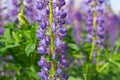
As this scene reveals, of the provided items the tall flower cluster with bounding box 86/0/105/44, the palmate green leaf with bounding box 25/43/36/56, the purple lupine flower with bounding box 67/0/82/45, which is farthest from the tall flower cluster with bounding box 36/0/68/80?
the purple lupine flower with bounding box 67/0/82/45

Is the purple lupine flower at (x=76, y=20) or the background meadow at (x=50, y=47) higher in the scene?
the background meadow at (x=50, y=47)

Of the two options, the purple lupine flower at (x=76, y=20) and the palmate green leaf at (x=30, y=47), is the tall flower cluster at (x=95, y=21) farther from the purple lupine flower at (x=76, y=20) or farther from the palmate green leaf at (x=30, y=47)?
the purple lupine flower at (x=76, y=20)

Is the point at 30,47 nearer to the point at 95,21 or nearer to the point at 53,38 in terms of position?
the point at 53,38

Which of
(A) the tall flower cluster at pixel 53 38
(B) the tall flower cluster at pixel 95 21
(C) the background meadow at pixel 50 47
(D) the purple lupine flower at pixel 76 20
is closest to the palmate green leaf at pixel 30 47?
(C) the background meadow at pixel 50 47

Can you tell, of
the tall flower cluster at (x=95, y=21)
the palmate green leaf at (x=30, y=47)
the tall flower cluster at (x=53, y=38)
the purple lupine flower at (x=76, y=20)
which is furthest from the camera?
the purple lupine flower at (x=76, y=20)

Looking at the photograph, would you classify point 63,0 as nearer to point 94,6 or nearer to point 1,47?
point 1,47

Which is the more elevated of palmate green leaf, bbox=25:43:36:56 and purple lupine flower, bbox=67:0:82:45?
palmate green leaf, bbox=25:43:36:56

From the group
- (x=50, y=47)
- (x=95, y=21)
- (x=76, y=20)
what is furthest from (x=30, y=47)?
(x=76, y=20)

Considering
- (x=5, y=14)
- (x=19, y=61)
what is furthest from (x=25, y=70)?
(x=5, y=14)

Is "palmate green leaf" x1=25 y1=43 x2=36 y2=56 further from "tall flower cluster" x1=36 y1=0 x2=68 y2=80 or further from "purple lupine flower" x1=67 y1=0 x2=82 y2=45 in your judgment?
"purple lupine flower" x1=67 y1=0 x2=82 y2=45
